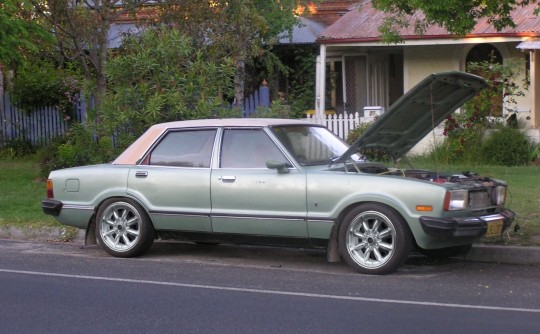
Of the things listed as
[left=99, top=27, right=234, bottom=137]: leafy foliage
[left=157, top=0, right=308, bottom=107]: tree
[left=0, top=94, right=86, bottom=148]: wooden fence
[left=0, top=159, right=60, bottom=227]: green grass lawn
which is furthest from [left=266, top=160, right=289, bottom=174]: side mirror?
[left=0, top=94, right=86, bottom=148]: wooden fence

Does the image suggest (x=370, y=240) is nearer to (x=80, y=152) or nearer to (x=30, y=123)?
(x=80, y=152)

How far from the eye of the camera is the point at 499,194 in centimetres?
921

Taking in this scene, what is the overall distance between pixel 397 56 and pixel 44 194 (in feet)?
38.1

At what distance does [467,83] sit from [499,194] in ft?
3.96

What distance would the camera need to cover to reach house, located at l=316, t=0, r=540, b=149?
62.5 feet

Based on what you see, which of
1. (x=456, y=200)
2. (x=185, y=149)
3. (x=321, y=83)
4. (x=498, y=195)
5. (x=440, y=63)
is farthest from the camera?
(x=440, y=63)

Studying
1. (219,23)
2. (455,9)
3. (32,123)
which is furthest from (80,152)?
(32,123)

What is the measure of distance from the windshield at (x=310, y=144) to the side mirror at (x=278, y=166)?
22 centimetres

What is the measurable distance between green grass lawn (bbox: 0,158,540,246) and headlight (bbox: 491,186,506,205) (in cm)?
→ 85

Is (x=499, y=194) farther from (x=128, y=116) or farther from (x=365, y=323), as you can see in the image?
(x=128, y=116)

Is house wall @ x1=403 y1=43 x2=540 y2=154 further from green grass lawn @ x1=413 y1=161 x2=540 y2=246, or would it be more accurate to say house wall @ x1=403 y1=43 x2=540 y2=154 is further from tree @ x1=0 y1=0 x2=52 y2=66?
tree @ x1=0 y1=0 x2=52 y2=66

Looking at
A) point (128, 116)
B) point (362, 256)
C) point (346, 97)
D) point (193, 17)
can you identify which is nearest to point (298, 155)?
point (362, 256)

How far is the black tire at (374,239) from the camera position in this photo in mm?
8648

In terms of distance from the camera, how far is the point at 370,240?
880 centimetres
